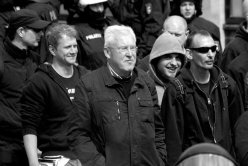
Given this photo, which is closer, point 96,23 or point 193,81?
point 193,81

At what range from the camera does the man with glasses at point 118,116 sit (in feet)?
21.0

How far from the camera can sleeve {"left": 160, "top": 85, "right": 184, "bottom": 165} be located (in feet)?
23.9

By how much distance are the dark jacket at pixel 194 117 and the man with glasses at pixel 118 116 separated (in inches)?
25.9

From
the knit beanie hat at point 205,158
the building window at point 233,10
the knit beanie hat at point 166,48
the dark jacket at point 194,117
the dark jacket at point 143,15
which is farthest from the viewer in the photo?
the building window at point 233,10

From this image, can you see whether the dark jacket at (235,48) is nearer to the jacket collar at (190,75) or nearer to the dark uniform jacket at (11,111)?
the jacket collar at (190,75)

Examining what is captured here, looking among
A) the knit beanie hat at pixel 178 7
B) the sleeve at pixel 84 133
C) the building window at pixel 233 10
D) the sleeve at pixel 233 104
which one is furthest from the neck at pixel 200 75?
the building window at pixel 233 10

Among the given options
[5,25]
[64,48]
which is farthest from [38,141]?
[5,25]

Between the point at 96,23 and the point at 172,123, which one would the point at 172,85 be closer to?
the point at 172,123

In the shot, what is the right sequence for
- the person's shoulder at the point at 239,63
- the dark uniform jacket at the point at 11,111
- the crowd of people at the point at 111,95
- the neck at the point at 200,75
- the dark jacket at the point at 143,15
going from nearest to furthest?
1. the crowd of people at the point at 111,95
2. the neck at the point at 200,75
3. the dark uniform jacket at the point at 11,111
4. the person's shoulder at the point at 239,63
5. the dark jacket at the point at 143,15

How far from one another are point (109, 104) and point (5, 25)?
11.0ft

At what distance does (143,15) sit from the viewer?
1124 cm

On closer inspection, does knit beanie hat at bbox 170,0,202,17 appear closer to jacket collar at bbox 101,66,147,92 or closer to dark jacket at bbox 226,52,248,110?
dark jacket at bbox 226,52,248,110

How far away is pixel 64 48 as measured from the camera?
7691mm

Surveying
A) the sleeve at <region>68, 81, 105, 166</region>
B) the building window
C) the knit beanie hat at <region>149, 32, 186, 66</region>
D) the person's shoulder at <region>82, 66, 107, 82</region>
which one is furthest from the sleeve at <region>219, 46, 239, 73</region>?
the building window
